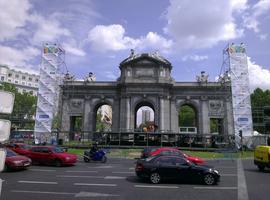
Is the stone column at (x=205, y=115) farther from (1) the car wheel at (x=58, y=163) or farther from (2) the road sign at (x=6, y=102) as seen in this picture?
(2) the road sign at (x=6, y=102)

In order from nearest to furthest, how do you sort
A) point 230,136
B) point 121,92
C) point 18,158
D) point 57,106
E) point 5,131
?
point 5,131
point 18,158
point 230,136
point 57,106
point 121,92

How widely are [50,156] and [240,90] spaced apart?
3562 cm

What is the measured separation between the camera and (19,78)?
410 ft

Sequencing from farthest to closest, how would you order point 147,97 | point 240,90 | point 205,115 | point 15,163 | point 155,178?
point 205,115 → point 147,97 → point 240,90 → point 15,163 → point 155,178

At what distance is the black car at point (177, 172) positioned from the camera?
48.0ft

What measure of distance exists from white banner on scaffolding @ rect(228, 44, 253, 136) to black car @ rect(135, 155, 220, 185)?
109 ft

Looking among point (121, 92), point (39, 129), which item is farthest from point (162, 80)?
point (39, 129)

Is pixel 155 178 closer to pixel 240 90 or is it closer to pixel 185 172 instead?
pixel 185 172

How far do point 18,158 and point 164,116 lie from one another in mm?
42336

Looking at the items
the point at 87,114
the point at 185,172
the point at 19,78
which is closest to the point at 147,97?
the point at 87,114

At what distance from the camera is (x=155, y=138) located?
163 feet

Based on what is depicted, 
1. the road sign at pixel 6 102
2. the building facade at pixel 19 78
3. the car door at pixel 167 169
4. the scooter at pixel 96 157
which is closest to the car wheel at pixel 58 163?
the scooter at pixel 96 157

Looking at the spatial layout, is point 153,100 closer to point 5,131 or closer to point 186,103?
point 186,103

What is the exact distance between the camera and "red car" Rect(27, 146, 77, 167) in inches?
886
